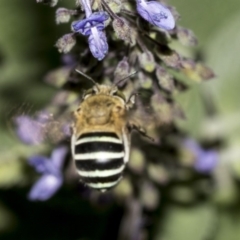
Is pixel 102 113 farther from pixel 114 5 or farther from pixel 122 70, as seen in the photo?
pixel 114 5

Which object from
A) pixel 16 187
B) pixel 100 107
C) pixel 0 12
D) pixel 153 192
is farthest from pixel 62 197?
pixel 100 107

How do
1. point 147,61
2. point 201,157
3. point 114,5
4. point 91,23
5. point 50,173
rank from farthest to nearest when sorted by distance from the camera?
point 201,157 → point 50,173 → point 147,61 → point 114,5 → point 91,23

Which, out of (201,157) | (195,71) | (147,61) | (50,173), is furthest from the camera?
(201,157)

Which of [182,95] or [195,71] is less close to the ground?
[195,71]

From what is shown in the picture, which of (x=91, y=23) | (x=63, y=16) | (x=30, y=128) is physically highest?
(x=91, y=23)

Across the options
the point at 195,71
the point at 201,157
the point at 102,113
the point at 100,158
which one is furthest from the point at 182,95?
the point at 100,158

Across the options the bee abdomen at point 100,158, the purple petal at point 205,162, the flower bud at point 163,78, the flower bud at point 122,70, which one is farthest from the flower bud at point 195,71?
the purple petal at point 205,162

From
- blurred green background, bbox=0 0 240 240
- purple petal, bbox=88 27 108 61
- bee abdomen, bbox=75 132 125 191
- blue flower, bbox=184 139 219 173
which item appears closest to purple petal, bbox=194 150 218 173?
blue flower, bbox=184 139 219 173
